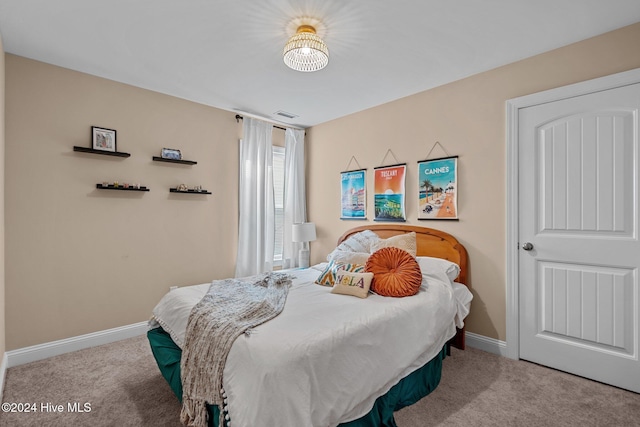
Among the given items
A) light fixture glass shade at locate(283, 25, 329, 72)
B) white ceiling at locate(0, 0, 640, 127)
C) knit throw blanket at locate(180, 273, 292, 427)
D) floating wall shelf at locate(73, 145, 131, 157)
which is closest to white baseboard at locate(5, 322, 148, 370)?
knit throw blanket at locate(180, 273, 292, 427)

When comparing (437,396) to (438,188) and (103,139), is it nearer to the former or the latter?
(438,188)

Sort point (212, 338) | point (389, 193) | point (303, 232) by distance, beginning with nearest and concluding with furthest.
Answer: point (212, 338), point (389, 193), point (303, 232)

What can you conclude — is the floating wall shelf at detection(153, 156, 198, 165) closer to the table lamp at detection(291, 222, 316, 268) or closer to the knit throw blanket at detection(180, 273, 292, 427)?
the table lamp at detection(291, 222, 316, 268)

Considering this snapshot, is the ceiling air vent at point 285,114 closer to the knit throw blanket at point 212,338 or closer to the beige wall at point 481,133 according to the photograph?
the beige wall at point 481,133

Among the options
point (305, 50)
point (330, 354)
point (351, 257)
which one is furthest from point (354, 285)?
point (305, 50)

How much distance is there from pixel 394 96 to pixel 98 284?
11.7 feet

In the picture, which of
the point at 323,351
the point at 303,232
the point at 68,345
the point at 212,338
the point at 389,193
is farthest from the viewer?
the point at 303,232

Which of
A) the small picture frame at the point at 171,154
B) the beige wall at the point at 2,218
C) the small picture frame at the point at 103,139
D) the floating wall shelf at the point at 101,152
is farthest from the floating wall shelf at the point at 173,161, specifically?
the beige wall at the point at 2,218

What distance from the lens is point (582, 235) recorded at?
2.43 meters

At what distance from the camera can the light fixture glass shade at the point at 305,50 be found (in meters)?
2.14

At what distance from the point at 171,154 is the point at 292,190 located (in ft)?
5.42

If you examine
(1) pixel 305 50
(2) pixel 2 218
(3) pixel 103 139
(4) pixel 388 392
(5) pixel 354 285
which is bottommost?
(4) pixel 388 392

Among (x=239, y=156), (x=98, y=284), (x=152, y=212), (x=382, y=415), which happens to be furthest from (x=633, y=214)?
(x=98, y=284)

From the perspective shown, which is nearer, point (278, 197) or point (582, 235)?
point (582, 235)
